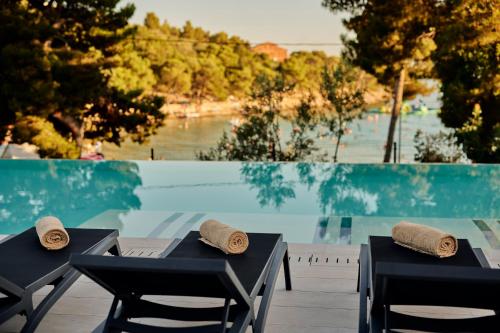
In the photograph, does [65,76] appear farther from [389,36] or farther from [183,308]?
[183,308]

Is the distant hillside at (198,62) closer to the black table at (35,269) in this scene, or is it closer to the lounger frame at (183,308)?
the black table at (35,269)

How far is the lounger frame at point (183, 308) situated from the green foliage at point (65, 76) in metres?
14.0

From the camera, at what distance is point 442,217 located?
630cm

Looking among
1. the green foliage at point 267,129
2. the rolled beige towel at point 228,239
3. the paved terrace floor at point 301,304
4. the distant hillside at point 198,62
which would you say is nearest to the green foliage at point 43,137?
the green foliage at point 267,129

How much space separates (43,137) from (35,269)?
1453 centimetres

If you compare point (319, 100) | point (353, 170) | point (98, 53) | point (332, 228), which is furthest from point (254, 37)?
point (332, 228)

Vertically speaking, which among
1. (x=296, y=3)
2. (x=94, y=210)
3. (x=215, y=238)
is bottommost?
(x=94, y=210)

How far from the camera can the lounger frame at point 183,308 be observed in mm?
2230

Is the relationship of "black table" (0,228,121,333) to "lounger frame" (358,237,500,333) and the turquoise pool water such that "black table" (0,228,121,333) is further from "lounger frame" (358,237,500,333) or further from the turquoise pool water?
the turquoise pool water

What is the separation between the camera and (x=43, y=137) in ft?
55.1

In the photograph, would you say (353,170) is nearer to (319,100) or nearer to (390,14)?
(319,100)

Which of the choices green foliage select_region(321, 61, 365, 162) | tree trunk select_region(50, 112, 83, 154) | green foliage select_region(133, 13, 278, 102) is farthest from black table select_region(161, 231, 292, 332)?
green foliage select_region(133, 13, 278, 102)

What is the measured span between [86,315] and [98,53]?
51.7ft

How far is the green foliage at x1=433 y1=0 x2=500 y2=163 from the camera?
15617 mm
